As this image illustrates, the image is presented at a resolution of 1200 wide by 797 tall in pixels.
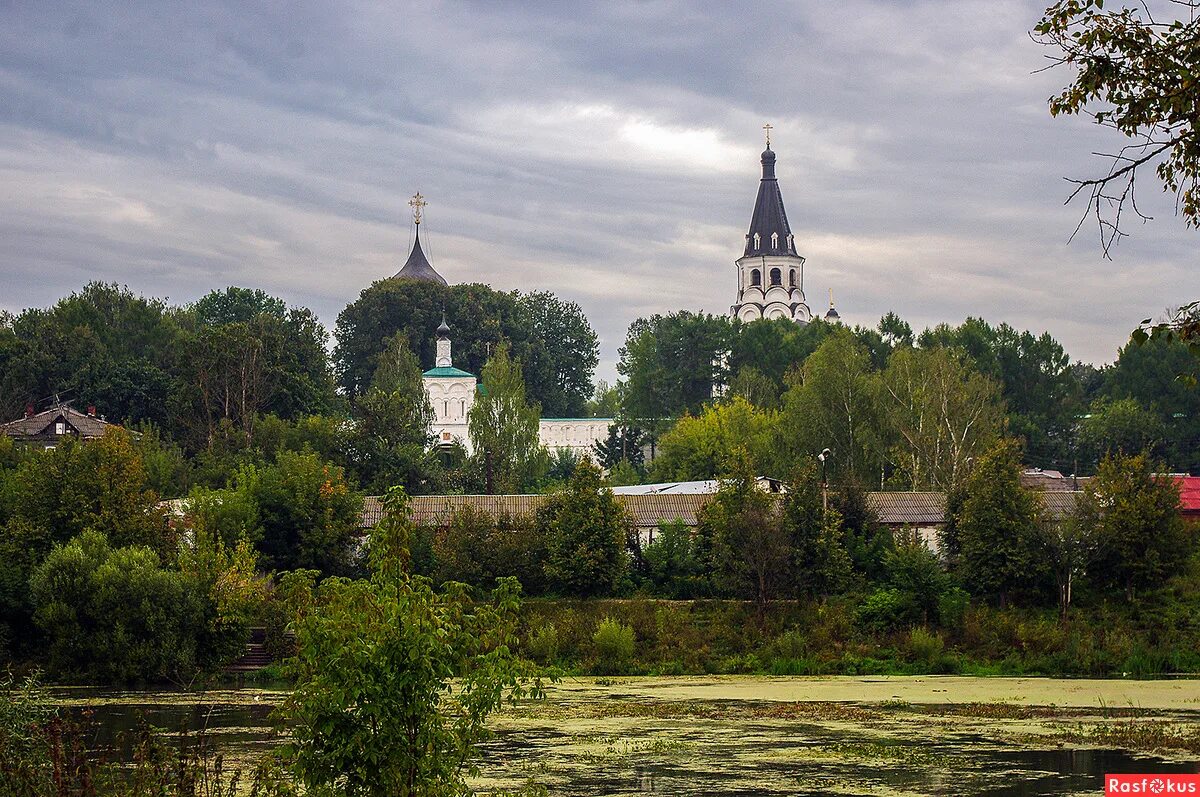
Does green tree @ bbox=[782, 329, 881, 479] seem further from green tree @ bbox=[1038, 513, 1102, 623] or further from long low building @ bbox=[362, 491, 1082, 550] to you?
green tree @ bbox=[1038, 513, 1102, 623]

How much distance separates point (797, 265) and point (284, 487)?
8142 cm

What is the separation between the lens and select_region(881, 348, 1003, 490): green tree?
5847 centimetres

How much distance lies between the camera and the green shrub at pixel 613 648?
3591 cm

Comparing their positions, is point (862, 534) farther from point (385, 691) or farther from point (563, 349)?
point (563, 349)

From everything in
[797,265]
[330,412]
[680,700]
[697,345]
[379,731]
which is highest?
[797,265]

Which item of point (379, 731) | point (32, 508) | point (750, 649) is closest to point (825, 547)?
point (750, 649)

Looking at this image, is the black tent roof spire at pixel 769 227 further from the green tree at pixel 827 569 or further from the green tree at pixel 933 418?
the green tree at pixel 827 569

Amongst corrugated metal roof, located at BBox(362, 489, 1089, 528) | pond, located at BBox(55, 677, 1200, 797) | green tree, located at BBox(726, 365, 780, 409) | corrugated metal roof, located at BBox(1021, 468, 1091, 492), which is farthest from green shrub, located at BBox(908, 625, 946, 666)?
green tree, located at BBox(726, 365, 780, 409)

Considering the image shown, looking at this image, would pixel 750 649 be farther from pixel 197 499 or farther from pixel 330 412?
pixel 330 412

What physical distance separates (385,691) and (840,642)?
91.0 ft

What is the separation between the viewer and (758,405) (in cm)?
8094

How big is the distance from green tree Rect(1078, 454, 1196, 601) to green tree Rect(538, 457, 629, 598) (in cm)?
1259

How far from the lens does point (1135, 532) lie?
130 ft

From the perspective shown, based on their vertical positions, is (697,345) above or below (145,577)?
above
